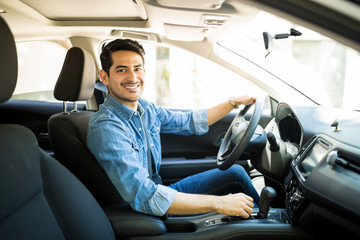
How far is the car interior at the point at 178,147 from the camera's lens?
1.01 m

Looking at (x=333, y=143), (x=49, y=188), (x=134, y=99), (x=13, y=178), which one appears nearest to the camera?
(x=13, y=178)

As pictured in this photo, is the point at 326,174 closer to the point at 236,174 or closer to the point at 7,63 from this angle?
the point at 236,174

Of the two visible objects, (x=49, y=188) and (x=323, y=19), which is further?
(x=49, y=188)

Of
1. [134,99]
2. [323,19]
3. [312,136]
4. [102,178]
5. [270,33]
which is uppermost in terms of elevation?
[323,19]

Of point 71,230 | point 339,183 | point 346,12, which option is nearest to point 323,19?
point 346,12

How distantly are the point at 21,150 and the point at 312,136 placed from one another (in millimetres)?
1224

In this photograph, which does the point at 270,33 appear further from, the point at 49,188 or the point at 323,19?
the point at 49,188

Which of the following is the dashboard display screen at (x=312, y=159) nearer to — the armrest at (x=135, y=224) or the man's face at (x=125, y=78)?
the armrest at (x=135, y=224)

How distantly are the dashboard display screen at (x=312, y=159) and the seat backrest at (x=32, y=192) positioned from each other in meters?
0.85

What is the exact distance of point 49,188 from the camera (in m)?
1.14

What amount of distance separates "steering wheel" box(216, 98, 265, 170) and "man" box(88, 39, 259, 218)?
120mm

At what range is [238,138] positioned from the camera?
1.78m

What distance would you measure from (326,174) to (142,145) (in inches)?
35.5

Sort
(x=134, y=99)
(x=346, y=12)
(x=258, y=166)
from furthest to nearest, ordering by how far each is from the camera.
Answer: (x=258, y=166) → (x=134, y=99) → (x=346, y=12)
